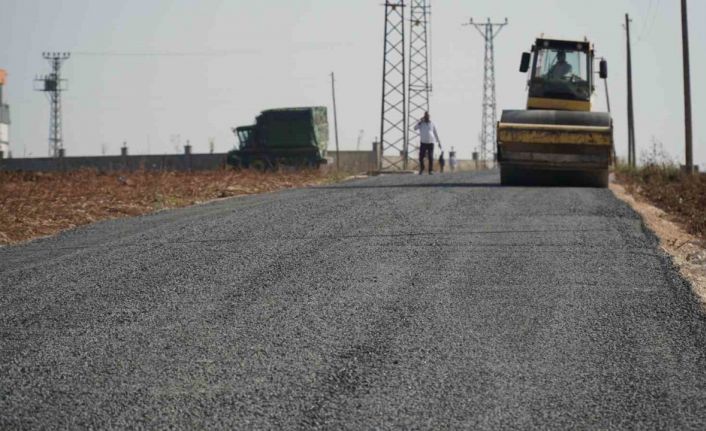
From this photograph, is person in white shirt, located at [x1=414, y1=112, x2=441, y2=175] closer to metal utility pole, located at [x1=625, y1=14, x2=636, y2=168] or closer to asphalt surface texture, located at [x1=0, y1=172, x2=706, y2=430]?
asphalt surface texture, located at [x1=0, y1=172, x2=706, y2=430]

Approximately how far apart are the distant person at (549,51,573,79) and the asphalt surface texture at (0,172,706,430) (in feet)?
39.9

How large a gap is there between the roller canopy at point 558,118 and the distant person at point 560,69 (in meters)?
1.57

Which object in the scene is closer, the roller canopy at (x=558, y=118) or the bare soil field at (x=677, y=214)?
the bare soil field at (x=677, y=214)

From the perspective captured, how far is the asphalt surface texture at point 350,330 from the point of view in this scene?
6.59 meters

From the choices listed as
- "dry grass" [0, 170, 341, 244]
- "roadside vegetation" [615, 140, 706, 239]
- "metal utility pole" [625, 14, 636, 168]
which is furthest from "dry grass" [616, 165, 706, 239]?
"metal utility pole" [625, 14, 636, 168]

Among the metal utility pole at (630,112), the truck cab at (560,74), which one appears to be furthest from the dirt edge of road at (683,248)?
the metal utility pole at (630,112)

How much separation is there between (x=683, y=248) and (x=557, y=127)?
10366 mm

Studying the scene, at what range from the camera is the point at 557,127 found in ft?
80.1

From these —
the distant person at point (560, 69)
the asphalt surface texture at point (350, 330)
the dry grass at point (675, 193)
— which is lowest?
the asphalt surface texture at point (350, 330)

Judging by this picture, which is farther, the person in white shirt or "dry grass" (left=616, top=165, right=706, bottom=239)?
the person in white shirt

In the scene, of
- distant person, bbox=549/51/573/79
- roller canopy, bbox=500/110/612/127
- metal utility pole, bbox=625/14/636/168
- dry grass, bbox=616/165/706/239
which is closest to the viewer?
dry grass, bbox=616/165/706/239

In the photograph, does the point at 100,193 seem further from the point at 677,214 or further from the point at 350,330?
the point at 350,330

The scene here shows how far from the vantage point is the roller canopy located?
24719 mm

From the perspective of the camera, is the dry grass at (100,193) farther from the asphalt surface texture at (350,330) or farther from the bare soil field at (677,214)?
the bare soil field at (677,214)
